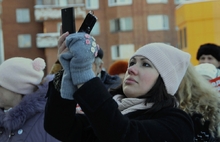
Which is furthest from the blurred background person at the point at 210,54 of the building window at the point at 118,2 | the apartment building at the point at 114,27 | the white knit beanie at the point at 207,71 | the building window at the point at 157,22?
the building window at the point at 118,2

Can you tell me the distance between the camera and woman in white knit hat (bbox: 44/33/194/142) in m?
1.95

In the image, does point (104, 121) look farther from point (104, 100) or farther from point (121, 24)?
point (121, 24)

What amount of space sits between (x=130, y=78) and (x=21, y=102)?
1315 millimetres

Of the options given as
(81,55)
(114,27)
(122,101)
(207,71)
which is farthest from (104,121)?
(114,27)

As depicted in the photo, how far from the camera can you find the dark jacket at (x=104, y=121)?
6.44ft

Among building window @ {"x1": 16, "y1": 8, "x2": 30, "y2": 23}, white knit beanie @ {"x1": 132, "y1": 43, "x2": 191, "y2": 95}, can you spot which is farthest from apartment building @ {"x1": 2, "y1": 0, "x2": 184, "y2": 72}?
white knit beanie @ {"x1": 132, "y1": 43, "x2": 191, "y2": 95}

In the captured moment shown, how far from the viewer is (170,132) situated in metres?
2.21

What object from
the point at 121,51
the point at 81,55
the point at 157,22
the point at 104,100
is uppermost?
the point at 81,55

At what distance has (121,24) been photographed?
34.9 m

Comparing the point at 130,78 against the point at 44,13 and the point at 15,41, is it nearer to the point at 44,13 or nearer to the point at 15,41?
the point at 44,13

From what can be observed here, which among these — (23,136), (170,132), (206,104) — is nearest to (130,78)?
(170,132)

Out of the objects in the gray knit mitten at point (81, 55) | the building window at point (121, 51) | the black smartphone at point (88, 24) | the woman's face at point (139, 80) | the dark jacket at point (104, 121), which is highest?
the black smartphone at point (88, 24)

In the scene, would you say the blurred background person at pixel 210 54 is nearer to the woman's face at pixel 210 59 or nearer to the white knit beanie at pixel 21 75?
the woman's face at pixel 210 59

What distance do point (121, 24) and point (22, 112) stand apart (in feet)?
104
